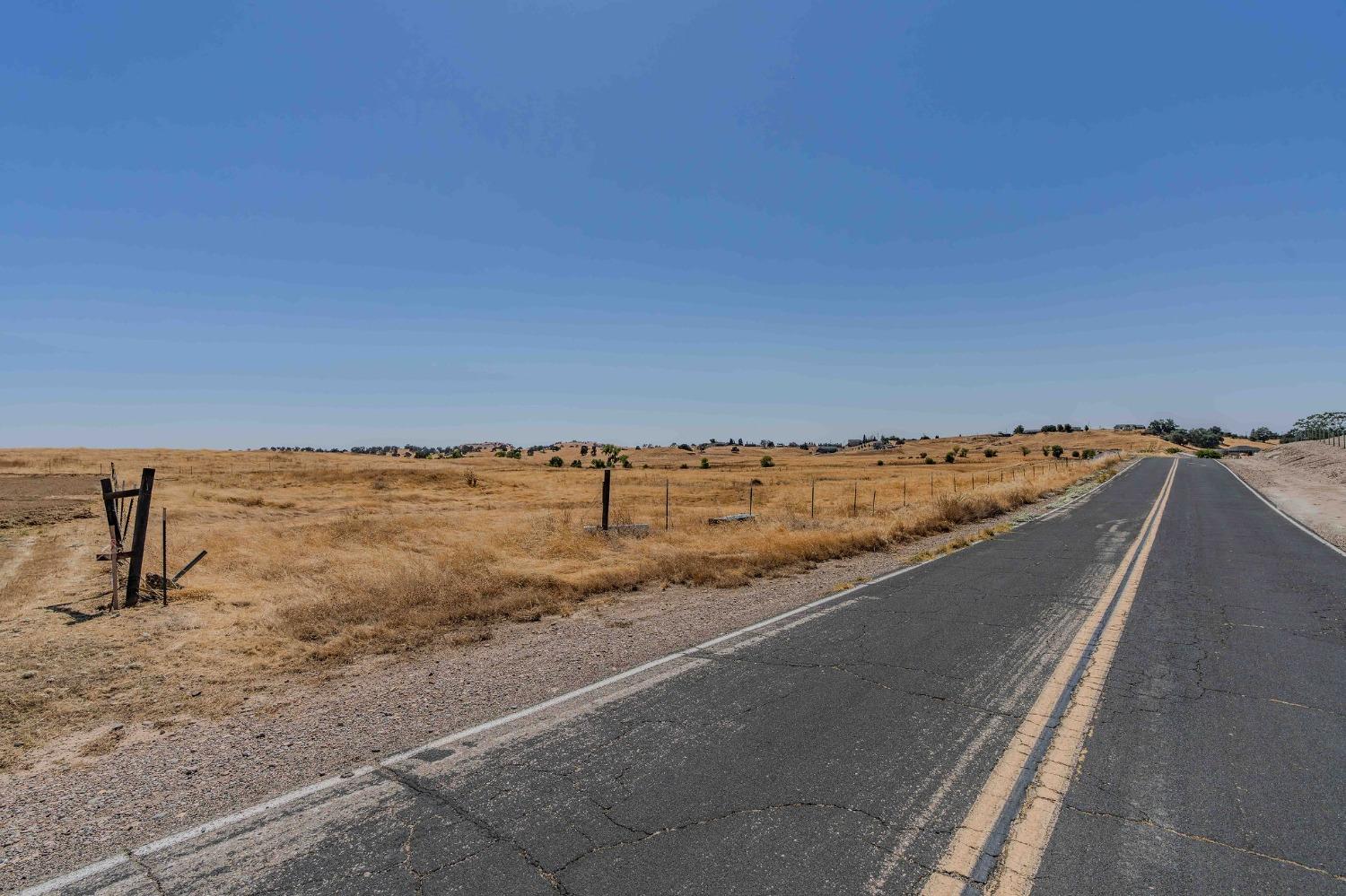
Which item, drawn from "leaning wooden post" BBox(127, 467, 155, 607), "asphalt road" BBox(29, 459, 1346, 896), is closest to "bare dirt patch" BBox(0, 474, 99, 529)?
"leaning wooden post" BBox(127, 467, 155, 607)

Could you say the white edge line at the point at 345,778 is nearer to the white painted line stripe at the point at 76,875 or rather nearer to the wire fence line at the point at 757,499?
the white painted line stripe at the point at 76,875

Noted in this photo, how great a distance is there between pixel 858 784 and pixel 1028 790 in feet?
3.52

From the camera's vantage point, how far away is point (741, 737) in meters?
4.91

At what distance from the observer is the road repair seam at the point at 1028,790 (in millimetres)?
3246

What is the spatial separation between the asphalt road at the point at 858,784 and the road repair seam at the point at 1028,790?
0.02 metres

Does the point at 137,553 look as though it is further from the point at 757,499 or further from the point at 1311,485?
the point at 1311,485

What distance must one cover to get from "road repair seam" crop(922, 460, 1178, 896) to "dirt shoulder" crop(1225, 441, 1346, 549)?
16.3 metres

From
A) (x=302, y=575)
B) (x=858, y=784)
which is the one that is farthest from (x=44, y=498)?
(x=858, y=784)

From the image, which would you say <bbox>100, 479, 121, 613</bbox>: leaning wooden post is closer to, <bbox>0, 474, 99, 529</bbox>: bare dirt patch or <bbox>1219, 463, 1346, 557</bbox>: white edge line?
<bbox>0, 474, 99, 529</bbox>: bare dirt patch

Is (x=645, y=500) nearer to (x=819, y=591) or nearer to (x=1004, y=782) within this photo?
(x=819, y=591)

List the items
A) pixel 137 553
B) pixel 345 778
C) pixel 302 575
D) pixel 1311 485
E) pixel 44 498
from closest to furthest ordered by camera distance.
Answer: pixel 345 778 < pixel 137 553 < pixel 302 575 < pixel 44 498 < pixel 1311 485

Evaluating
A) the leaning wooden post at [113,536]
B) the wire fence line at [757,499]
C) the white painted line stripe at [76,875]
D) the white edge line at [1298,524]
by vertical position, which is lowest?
the wire fence line at [757,499]

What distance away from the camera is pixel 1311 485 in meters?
35.5

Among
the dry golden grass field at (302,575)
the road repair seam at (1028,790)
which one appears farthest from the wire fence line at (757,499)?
the road repair seam at (1028,790)
